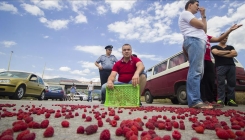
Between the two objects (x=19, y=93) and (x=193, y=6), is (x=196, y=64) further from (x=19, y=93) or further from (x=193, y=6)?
(x=19, y=93)

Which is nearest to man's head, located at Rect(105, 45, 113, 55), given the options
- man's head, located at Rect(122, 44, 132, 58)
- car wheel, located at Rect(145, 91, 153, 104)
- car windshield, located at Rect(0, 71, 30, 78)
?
A: man's head, located at Rect(122, 44, 132, 58)

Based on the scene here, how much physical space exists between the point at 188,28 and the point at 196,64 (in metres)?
0.86

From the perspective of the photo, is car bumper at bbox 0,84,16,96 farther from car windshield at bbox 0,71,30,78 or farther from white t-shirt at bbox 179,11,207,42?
white t-shirt at bbox 179,11,207,42

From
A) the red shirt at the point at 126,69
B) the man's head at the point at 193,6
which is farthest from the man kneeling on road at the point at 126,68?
the man's head at the point at 193,6

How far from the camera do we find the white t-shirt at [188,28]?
3.88 metres

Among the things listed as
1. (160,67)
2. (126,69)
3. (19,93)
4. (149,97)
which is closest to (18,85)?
(19,93)

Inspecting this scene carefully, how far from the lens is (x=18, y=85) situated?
9289mm

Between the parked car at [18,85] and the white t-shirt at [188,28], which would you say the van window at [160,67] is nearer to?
the white t-shirt at [188,28]

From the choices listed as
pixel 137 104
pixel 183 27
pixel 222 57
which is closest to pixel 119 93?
pixel 137 104

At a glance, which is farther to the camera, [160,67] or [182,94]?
[160,67]

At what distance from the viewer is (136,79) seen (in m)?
3.93

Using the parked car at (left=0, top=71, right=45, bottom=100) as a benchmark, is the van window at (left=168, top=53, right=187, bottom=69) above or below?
above

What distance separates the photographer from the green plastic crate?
4200 mm

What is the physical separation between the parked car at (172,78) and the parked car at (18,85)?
6.83 m
